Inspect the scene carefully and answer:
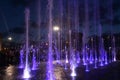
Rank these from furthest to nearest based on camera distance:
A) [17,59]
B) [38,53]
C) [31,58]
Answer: [38,53], [31,58], [17,59]

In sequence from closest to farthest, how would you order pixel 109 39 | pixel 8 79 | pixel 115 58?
1. pixel 8 79
2. pixel 115 58
3. pixel 109 39

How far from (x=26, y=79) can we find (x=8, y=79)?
1017 millimetres

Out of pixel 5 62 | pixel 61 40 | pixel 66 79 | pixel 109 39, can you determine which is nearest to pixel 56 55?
pixel 61 40

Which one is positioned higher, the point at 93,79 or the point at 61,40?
the point at 61,40

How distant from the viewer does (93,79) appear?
15.6 m

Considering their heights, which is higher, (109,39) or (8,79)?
(109,39)

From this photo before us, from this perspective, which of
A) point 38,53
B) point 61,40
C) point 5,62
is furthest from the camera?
point 61,40

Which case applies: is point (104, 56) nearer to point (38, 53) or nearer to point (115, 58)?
point (115, 58)

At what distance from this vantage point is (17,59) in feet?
122

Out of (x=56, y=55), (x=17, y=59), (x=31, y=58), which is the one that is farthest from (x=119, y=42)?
(x=17, y=59)

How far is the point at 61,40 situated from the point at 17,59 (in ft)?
113

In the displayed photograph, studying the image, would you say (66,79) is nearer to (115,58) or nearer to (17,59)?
(17,59)

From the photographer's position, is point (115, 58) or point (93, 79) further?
Result: point (115, 58)

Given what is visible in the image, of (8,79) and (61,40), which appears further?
(61,40)
